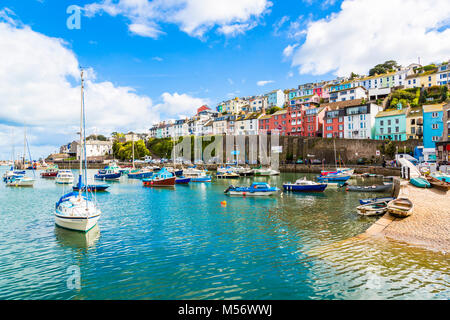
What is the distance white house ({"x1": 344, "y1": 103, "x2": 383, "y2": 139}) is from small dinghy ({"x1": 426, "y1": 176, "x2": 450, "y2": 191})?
40.4 metres

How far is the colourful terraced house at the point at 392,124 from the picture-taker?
61188 millimetres

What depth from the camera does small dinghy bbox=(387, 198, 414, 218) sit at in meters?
16.1

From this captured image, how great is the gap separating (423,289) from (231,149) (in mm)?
78488

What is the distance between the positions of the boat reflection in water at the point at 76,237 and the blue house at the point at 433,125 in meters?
56.4

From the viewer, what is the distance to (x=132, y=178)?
59281mm

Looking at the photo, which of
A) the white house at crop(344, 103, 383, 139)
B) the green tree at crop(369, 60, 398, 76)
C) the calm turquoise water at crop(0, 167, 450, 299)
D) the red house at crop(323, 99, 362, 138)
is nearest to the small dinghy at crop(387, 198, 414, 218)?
the calm turquoise water at crop(0, 167, 450, 299)

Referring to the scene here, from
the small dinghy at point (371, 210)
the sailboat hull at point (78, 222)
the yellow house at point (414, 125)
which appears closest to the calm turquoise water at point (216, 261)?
the sailboat hull at point (78, 222)

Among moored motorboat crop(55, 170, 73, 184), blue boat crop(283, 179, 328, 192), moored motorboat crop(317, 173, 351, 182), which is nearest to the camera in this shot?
blue boat crop(283, 179, 328, 192)

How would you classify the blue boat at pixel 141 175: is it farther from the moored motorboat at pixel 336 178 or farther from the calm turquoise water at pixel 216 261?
the calm turquoise water at pixel 216 261

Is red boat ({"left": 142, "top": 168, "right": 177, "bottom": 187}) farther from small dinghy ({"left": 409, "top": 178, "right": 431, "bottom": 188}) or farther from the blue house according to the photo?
the blue house

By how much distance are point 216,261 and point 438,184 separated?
26076 millimetres

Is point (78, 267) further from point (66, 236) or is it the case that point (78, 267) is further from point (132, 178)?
point (132, 178)
